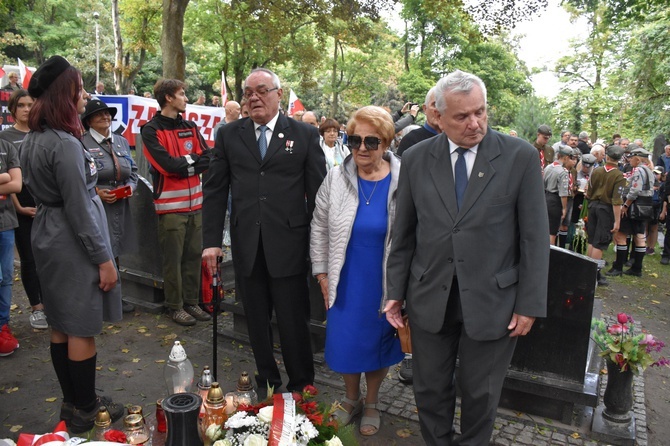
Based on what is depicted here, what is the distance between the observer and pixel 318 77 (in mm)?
41875

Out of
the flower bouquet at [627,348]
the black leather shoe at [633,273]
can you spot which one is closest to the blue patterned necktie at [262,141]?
the flower bouquet at [627,348]

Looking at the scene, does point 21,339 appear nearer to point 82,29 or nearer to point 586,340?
point 586,340

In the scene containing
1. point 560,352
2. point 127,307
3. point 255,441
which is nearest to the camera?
point 255,441

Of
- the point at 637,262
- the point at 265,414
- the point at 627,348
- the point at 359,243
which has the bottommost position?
the point at 637,262

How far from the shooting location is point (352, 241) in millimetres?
3508

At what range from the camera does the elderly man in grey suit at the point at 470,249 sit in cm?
269

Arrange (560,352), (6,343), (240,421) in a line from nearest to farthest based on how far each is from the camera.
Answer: (240,421), (560,352), (6,343)

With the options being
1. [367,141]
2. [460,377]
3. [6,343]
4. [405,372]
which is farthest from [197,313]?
[460,377]

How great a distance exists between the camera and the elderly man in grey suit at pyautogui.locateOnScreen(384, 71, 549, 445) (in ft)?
8.83

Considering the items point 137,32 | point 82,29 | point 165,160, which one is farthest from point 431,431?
point 82,29

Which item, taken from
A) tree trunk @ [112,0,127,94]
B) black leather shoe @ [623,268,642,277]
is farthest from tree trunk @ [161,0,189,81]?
tree trunk @ [112,0,127,94]

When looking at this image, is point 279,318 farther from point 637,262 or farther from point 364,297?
point 637,262

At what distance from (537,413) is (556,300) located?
0.86 metres

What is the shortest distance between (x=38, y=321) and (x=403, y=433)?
4.02 metres
